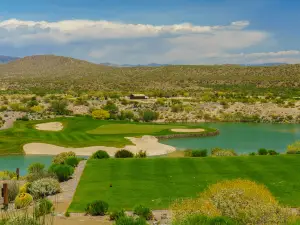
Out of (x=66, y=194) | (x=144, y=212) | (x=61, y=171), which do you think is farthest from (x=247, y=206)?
(x=61, y=171)

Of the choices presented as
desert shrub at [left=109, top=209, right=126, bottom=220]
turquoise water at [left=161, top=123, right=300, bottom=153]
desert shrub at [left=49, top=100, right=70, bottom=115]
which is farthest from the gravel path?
desert shrub at [left=49, top=100, right=70, bottom=115]

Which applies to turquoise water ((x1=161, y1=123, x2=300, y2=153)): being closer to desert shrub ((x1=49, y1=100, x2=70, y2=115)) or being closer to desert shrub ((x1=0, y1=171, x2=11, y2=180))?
desert shrub ((x1=0, y1=171, x2=11, y2=180))

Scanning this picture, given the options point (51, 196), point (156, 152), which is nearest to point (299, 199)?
point (51, 196)

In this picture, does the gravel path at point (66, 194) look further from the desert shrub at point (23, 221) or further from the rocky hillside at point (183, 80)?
the rocky hillside at point (183, 80)

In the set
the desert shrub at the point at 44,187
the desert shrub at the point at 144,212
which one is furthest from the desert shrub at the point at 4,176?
Answer: the desert shrub at the point at 144,212

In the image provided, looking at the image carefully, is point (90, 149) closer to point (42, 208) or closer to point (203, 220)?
point (42, 208)
